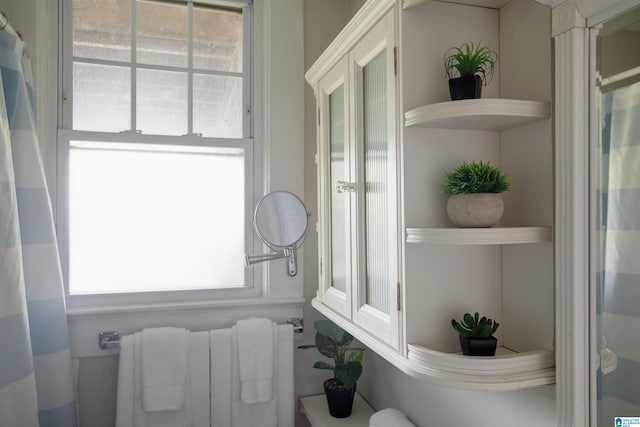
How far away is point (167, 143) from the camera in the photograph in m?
1.67

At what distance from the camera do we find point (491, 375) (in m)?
0.80

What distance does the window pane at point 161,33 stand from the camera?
169 cm

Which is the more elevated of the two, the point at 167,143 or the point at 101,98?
the point at 101,98

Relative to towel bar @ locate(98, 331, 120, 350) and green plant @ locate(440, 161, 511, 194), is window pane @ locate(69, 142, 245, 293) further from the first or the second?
green plant @ locate(440, 161, 511, 194)

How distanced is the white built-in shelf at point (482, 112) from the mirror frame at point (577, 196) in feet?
0.20

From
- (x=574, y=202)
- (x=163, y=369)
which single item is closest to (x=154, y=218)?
(x=163, y=369)

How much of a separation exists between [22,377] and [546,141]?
4.88ft

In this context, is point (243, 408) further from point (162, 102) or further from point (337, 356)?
point (162, 102)

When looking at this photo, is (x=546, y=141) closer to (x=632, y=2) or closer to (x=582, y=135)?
(x=582, y=135)

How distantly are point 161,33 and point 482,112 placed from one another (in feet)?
4.49

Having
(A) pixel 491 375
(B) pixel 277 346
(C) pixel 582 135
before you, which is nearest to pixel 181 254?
(B) pixel 277 346

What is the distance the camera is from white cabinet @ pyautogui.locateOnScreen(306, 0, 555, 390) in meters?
0.83

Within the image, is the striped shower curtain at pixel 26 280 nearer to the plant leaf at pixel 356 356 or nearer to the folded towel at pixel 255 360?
the folded towel at pixel 255 360

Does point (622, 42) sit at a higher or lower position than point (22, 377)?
higher
